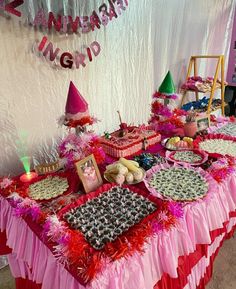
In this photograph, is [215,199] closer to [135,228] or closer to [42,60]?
[135,228]

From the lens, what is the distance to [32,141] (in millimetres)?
1488

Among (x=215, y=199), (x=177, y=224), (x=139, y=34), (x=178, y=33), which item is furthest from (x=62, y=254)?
(x=178, y=33)

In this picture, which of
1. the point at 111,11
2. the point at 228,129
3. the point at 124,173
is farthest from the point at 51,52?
the point at 228,129

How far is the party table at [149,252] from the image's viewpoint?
0.74 meters

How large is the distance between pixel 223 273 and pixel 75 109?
50.5 inches

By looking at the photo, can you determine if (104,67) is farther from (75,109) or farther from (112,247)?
(112,247)

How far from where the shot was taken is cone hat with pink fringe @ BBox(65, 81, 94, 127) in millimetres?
1135

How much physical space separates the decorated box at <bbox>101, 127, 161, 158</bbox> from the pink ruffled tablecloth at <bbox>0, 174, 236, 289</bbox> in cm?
51

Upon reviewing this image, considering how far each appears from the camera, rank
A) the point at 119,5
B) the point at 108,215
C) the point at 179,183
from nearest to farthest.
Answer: the point at 108,215 → the point at 179,183 → the point at 119,5

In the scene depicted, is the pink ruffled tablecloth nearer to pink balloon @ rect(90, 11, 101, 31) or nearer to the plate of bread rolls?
the plate of bread rolls

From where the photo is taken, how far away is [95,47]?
162 cm

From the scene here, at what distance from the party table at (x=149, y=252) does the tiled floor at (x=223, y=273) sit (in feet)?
0.96

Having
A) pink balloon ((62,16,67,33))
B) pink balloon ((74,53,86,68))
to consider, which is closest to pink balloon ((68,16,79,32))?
pink balloon ((62,16,67,33))

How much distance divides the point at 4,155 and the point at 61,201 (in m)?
0.57
